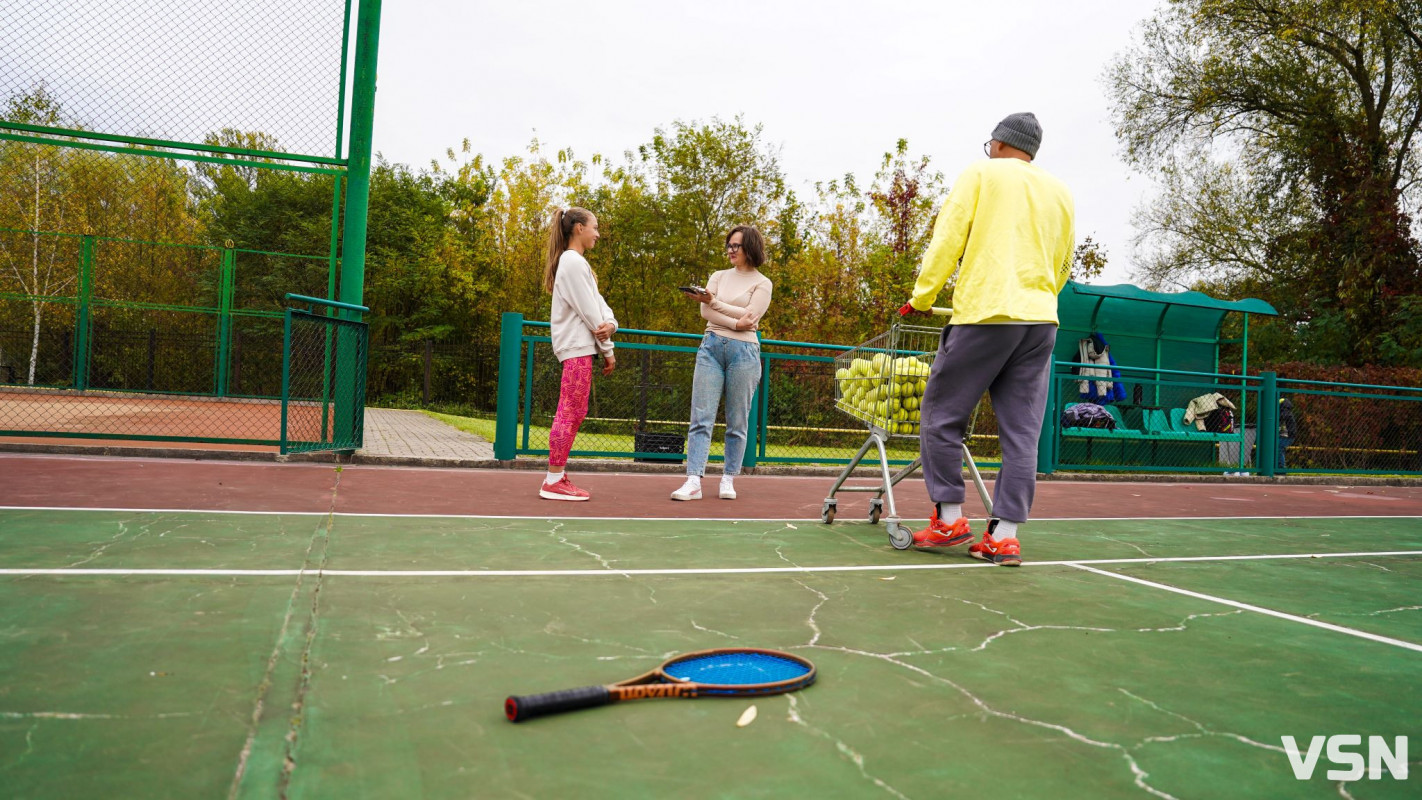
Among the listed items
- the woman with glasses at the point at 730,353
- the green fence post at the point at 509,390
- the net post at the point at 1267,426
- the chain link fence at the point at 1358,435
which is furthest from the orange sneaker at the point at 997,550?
the chain link fence at the point at 1358,435

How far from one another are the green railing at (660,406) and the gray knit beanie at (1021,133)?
4554 millimetres

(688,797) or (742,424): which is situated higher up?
(742,424)

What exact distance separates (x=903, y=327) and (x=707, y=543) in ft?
5.31

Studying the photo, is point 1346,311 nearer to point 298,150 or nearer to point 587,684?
point 298,150

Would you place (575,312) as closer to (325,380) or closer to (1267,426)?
(325,380)

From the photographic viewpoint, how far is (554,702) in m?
1.91

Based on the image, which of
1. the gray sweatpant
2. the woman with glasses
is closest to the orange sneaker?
the gray sweatpant

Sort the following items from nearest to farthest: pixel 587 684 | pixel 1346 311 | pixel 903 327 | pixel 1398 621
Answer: pixel 587 684
pixel 1398 621
pixel 903 327
pixel 1346 311

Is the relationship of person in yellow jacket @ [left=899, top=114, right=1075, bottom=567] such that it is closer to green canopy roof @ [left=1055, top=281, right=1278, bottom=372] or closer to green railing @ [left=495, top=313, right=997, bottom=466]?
green railing @ [left=495, top=313, right=997, bottom=466]

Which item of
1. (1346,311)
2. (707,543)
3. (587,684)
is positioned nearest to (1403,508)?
(707,543)

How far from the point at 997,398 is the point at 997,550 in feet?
2.43

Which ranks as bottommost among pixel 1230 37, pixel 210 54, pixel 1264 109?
pixel 210 54

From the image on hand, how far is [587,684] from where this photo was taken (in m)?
2.15

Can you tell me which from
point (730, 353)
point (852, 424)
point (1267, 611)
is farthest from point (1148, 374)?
point (1267, 611)
